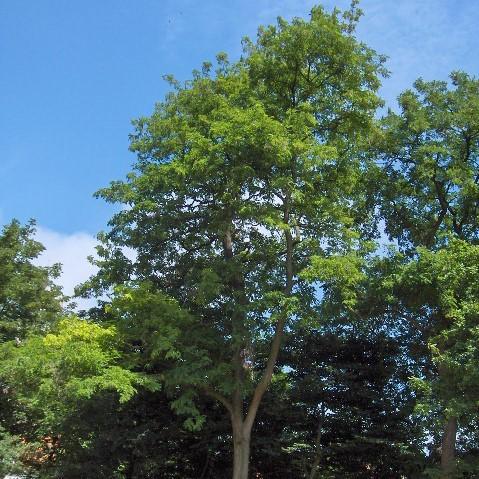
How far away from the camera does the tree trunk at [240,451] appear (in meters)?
15.5

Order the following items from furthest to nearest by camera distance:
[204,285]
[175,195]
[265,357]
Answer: [265,357], [175,195], [204,285]

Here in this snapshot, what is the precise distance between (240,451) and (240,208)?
6.65 m

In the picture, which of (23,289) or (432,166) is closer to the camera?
(432,166)

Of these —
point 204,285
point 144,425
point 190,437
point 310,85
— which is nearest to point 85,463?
point 144,425

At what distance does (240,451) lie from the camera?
52.0 feet

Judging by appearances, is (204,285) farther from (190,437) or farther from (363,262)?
(190,437)

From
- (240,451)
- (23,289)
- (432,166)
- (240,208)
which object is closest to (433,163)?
(432,166)

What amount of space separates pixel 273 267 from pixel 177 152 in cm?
451

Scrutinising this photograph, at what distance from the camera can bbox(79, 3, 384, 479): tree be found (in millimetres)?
15336

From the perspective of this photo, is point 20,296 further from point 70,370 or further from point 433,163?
point 433,163

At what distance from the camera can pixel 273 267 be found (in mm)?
17234

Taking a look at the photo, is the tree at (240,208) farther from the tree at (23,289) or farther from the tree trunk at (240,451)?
the tree at (23,289)

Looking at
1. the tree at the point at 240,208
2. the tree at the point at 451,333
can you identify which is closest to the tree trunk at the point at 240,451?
the tree at the point at 240,208

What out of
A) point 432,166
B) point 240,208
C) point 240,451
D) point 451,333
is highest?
point 432,166
